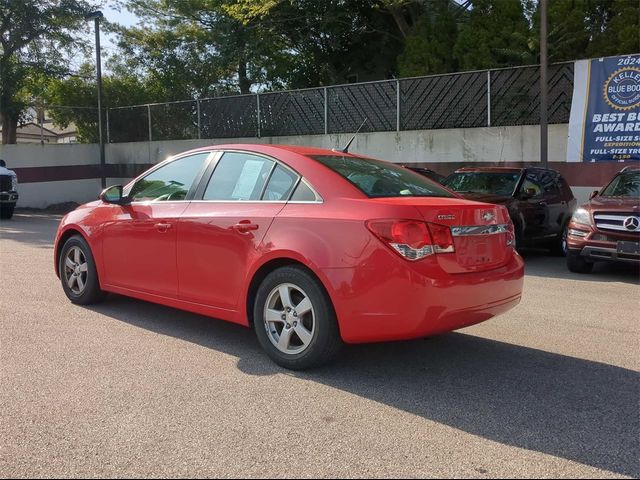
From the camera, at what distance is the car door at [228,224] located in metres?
4.66

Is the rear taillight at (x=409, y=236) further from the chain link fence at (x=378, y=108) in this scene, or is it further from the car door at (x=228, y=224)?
the chain link fence at (x=378, y=108)

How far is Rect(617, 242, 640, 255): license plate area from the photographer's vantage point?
8.13 meters

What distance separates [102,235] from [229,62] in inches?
760

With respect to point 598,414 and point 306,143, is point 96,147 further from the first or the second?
point 598,414

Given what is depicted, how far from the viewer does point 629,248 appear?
8.19m

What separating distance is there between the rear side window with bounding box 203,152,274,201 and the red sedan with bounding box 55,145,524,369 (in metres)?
0.01

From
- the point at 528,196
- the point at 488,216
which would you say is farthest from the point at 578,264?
the point at 488,216

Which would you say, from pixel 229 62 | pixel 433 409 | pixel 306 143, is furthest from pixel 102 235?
pixel 229 62

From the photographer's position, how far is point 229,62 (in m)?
24.0

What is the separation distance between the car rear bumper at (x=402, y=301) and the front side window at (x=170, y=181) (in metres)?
1.84

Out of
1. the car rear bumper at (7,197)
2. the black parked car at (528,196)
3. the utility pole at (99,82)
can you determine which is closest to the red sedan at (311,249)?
the black parked car at (528,196)

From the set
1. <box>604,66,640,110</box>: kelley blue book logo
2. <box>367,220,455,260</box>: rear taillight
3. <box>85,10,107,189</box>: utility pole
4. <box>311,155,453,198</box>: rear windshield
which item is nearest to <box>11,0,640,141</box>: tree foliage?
<box>85,10,107,189</box>: utility pole

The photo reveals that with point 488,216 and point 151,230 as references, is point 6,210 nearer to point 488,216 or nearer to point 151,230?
point 151,230

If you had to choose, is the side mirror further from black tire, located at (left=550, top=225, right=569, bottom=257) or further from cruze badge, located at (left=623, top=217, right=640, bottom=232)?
black tire, located at (left=550, top=225, right=569, bottom=257)
